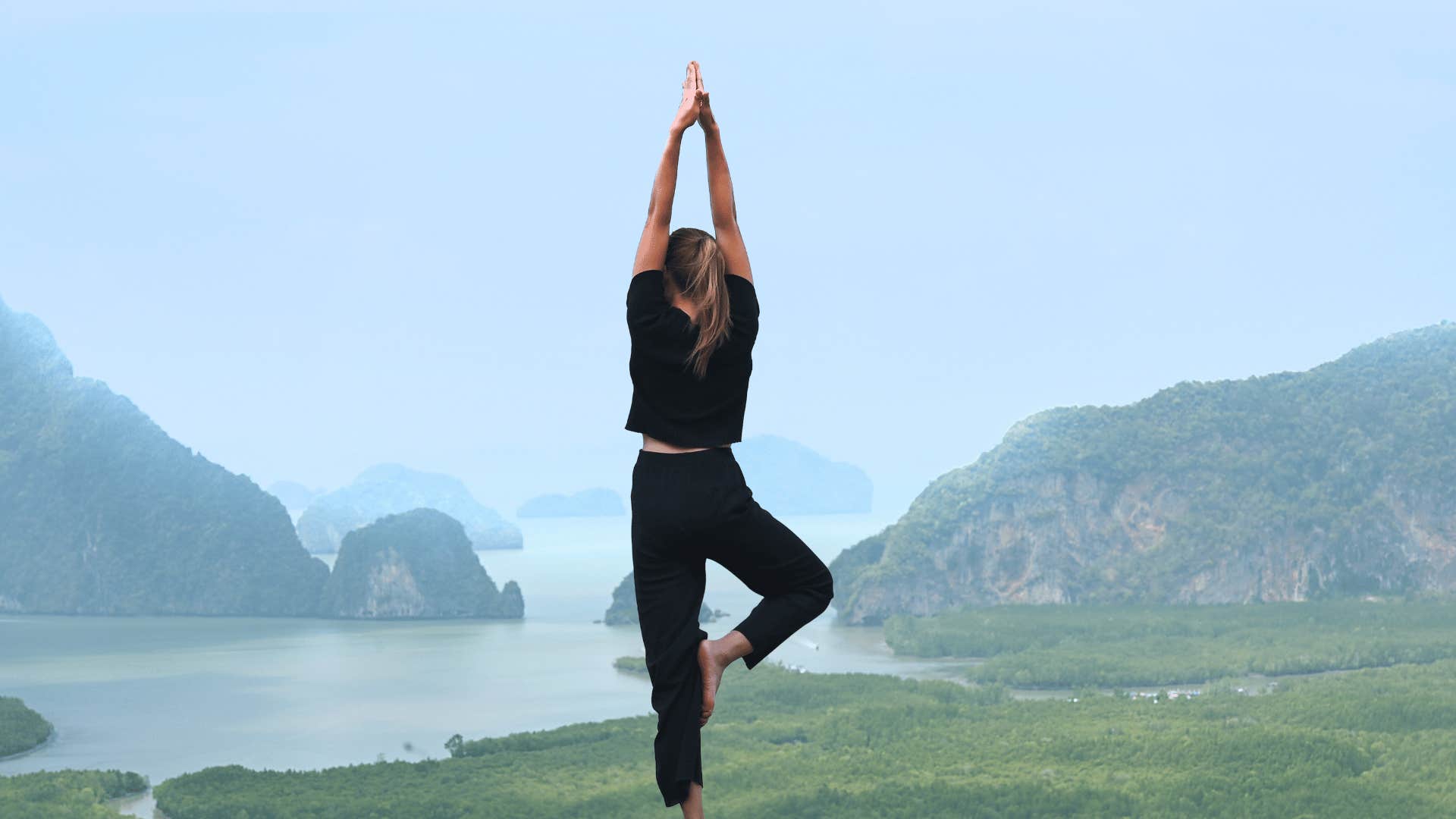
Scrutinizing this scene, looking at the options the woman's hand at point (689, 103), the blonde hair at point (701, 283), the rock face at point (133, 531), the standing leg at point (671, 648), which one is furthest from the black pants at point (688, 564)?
the rock face at point (133, 531)

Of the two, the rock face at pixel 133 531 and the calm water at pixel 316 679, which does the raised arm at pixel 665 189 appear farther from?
the rock face at pixel 133 531

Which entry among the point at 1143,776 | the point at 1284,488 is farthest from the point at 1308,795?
the point at 1284,488

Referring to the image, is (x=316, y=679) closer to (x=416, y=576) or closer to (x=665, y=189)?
(x=416, y=576)

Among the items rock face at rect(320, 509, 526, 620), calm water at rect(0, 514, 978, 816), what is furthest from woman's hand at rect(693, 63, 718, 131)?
rock face at rect(320, 509, 526, 620)

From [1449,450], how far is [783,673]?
68899mm

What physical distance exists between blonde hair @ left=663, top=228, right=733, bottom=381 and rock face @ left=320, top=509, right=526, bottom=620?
123m

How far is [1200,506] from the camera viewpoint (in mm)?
124812

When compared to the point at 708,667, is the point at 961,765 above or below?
below

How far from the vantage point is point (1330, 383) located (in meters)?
136

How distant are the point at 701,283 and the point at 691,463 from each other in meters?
0.51

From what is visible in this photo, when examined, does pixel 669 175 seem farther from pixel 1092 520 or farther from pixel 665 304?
pixel 1092 520

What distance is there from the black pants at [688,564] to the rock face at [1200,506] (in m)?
118

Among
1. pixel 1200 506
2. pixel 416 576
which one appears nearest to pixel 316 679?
pixel 416 576

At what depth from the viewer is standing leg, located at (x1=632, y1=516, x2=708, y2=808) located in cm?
438
